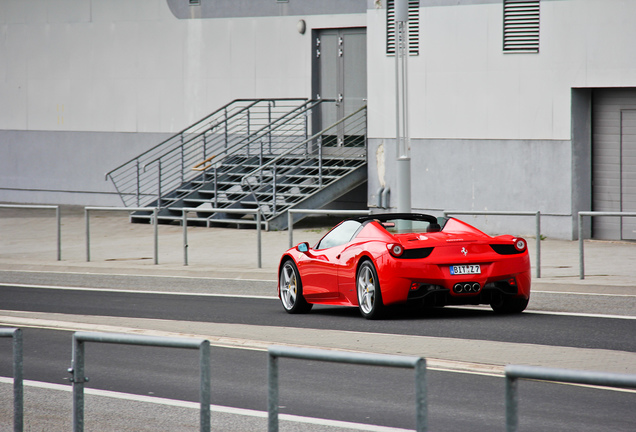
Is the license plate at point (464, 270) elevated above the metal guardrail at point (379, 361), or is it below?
above

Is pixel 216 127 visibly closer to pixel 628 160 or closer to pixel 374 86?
pixel 374 86

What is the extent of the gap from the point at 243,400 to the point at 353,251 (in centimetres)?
473

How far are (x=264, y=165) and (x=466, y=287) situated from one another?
14618 mm

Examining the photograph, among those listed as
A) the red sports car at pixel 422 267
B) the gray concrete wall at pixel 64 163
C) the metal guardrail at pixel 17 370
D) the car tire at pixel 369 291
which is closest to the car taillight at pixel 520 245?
the red sports car at pixel 422 267

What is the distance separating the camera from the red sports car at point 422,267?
12.0m

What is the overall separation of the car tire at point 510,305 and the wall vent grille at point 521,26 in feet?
37.7

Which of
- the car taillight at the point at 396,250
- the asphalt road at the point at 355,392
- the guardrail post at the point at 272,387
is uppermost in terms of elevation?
the car taillight at the point at 396,250

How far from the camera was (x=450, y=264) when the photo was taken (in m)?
12.1

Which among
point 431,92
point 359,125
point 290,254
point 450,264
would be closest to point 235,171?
point 359,125

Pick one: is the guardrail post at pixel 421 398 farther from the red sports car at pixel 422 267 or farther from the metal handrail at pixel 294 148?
the metal handrail at pixel 294 148

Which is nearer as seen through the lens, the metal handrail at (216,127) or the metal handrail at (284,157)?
the metal handrail at (284,157)

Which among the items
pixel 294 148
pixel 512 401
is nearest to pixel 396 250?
pixel 512 401

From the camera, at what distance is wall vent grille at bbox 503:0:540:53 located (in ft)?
76.8

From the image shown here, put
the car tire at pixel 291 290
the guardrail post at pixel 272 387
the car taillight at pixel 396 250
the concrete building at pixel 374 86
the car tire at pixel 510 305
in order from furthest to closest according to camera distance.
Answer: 1. the concrete building at pixel 374 86
2. the car tire at pixel 291 290
3. the car tire at pixel 510 305
4. the car taillight at pixel 396 250
5. the guardrail post at pixel 272 387
